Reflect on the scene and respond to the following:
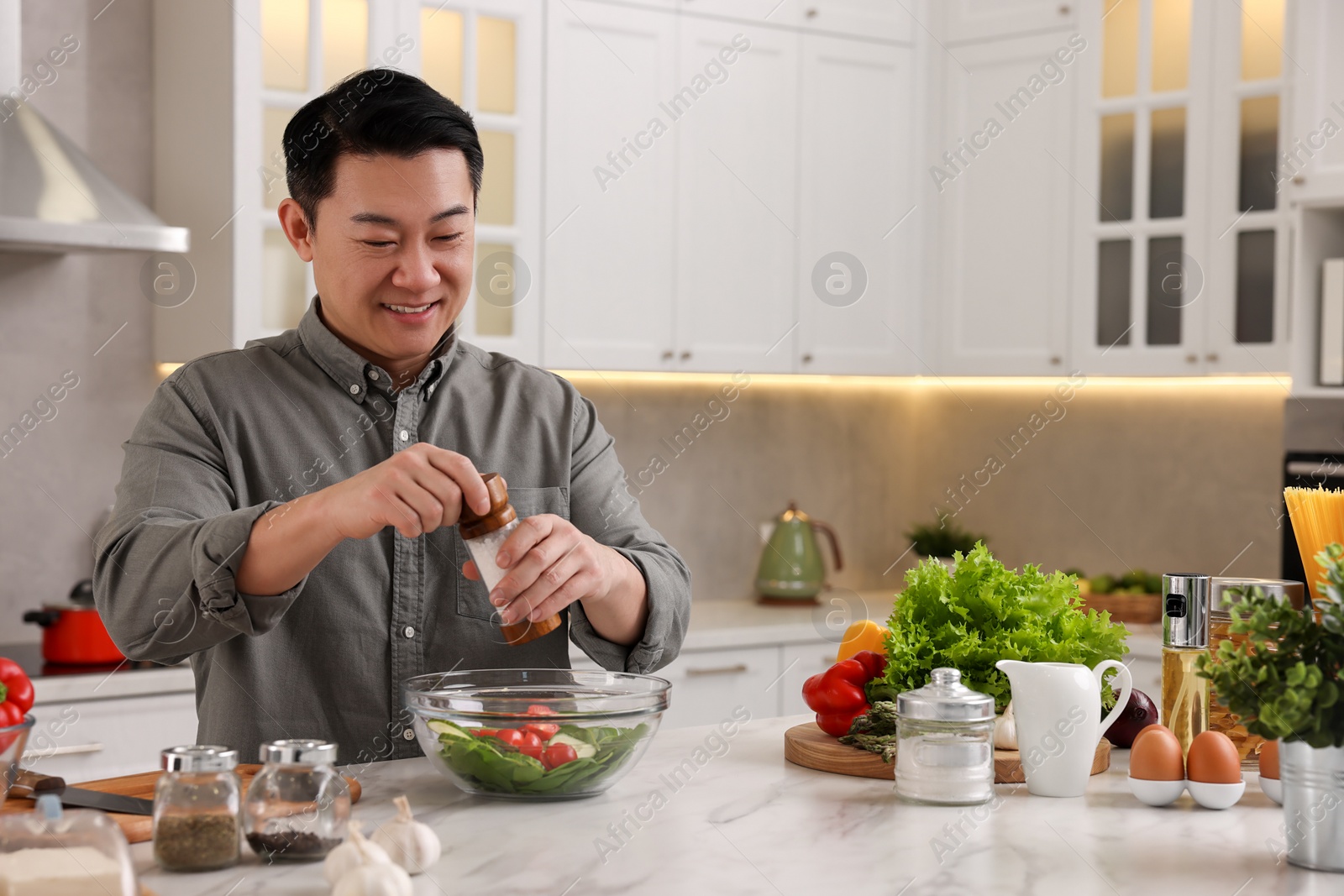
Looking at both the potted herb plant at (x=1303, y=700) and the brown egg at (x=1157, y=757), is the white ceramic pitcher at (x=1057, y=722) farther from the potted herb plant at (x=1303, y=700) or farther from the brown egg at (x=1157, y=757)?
the potted herb plant at (x=1303, y=700)

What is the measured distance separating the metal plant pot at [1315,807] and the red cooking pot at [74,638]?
227 centimetres

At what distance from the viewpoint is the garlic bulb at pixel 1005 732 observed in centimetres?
152

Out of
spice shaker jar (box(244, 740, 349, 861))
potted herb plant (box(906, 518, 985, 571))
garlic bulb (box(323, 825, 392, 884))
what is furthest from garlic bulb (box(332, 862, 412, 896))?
potted herb plant (box(906, 518, 985, 571))

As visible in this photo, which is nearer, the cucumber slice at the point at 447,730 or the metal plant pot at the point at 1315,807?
the metal plant pot at the point at 1315,807

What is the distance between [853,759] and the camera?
1508 millimetres

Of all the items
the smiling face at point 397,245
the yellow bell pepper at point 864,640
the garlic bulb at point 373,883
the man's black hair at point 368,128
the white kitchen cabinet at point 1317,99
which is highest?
the white kitchen cabinet at point 1317,99

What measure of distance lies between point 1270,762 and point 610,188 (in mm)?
2436

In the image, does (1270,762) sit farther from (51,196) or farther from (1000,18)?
(1000,18)

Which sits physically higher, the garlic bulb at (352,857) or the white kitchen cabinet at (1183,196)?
the white kitchen cabinet at (1183,196)

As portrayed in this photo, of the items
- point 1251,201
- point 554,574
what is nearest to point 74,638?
point 554,574

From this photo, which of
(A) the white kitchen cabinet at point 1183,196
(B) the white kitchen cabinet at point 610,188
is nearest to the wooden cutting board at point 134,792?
(B) the white kitchen cabinet at point 610,188

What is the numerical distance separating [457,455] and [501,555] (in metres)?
0.11

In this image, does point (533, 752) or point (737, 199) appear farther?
point (737, 199)

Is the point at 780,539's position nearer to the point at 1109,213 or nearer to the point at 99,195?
the point at 1109,213
